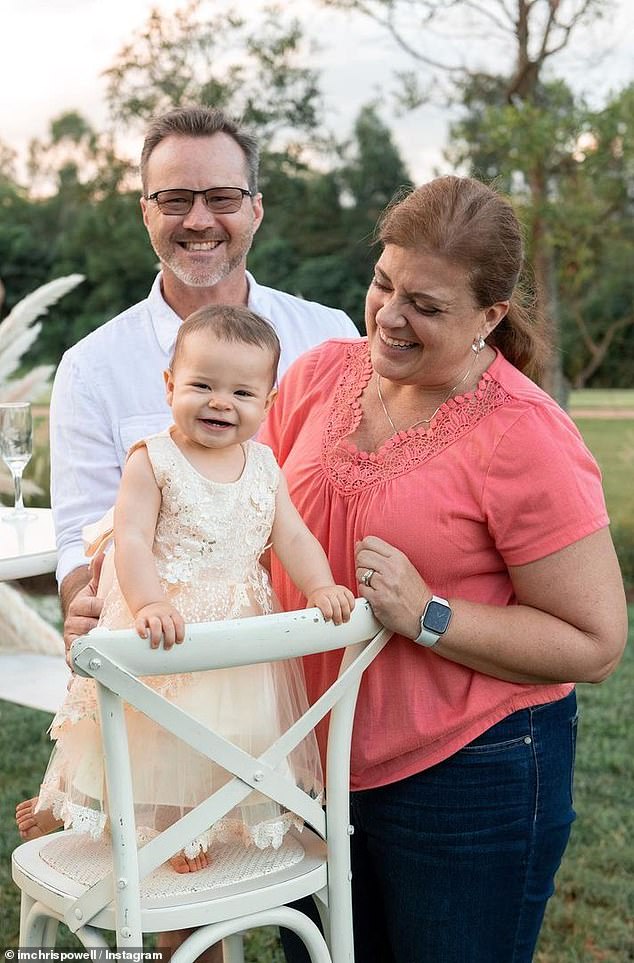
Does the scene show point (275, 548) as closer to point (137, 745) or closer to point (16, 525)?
point (137, 745)

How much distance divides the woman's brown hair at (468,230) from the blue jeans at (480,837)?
70 centimetres

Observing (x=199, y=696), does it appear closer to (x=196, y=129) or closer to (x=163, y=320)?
(x=163, y=320)

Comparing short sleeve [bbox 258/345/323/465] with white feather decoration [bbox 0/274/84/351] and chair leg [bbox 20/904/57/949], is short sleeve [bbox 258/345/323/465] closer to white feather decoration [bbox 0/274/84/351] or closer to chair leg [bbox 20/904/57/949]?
chair leg [bbox 20/904/57/949]

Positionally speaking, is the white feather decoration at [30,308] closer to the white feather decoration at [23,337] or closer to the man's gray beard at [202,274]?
the white feather decoration at [23,337]

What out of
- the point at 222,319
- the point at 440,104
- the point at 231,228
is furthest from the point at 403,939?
the point at 440,104

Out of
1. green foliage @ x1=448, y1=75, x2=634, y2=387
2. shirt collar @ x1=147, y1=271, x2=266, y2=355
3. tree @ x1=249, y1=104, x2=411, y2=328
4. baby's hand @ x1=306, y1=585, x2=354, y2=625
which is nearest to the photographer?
baby's hand @ x1=306, y1=585, x2=354, y2=625

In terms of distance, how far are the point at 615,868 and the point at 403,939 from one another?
5.98 feet

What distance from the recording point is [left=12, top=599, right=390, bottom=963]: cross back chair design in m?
1.48

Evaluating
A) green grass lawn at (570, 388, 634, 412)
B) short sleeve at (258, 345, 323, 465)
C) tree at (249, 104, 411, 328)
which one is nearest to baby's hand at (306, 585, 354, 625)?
short sleeve at (258, 345, 323, 465)

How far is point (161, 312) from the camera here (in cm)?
272

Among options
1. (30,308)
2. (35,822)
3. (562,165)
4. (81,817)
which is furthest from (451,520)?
(562,165)

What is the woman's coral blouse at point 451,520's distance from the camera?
5.69ft

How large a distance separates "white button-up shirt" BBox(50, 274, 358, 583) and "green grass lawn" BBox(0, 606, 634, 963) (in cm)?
132

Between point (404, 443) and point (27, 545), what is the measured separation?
1407 millimetres
